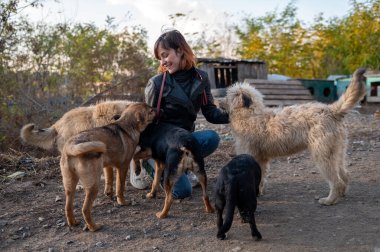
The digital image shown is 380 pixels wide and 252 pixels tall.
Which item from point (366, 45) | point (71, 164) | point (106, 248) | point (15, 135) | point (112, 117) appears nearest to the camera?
point (106, 248)

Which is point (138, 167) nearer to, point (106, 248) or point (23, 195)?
point (23, 195)

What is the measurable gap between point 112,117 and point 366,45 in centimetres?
1321

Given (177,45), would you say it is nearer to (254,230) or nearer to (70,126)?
(70,126)

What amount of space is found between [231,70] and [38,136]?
940 centimetres

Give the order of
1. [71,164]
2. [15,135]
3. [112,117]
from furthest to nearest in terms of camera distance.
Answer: [15,135], [112,117], [71,164]

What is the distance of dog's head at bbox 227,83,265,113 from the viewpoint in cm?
506

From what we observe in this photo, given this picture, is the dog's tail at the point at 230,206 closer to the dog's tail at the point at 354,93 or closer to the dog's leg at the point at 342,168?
the dog's leg at the point at 342,168

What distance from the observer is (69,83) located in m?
9.06

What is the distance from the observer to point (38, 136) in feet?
17.0

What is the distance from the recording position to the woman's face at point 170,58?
466 cm

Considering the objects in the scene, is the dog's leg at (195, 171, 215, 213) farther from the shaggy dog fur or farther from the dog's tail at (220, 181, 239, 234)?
the shaggy dog fur

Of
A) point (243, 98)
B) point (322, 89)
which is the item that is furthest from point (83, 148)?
point (322, 89)

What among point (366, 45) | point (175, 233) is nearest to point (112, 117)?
point (175, 233)

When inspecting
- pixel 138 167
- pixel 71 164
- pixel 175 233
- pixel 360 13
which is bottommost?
pixel 175 233
